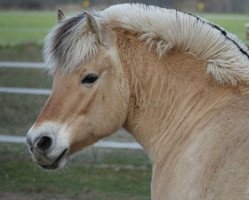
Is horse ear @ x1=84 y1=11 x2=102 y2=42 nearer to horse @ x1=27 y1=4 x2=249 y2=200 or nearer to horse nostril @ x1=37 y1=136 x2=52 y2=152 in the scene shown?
horse @ x1=27 y1=4 x2=249 y2=200

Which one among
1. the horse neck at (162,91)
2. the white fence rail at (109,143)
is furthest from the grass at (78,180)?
the horse neck at (162,91)

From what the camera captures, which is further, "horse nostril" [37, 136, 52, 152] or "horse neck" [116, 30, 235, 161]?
"horse neck" [116, 30, 235, 161]

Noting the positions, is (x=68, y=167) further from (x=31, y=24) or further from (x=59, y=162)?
(x=31, y=24)

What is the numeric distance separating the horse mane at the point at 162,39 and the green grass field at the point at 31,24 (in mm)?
18787

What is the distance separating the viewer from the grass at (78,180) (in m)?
7.55

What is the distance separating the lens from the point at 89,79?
4.09 metres

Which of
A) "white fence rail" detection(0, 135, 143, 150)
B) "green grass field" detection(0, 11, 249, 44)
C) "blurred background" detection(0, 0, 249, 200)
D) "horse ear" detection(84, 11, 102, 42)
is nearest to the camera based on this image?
"horse ear" detection(84, 11, 102, 42)

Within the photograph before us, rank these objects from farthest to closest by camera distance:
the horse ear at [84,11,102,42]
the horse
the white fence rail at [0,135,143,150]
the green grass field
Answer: the green grass field → the white fence rail at [0,135,143,150] → the horse ear at [84,11,102,42] → the horse

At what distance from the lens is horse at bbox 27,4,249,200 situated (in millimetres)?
3957

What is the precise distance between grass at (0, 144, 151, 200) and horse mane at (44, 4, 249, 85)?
11.4 feet

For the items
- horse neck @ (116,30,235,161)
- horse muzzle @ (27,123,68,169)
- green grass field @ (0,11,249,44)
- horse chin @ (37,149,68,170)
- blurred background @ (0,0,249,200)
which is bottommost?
green grass field @ (0,11,249,44)

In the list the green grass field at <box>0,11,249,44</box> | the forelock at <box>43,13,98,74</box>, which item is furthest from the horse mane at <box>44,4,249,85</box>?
the green grass field at <box>0,11,249,44</box>

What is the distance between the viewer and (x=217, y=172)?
364 centimetres

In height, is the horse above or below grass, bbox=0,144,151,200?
above
